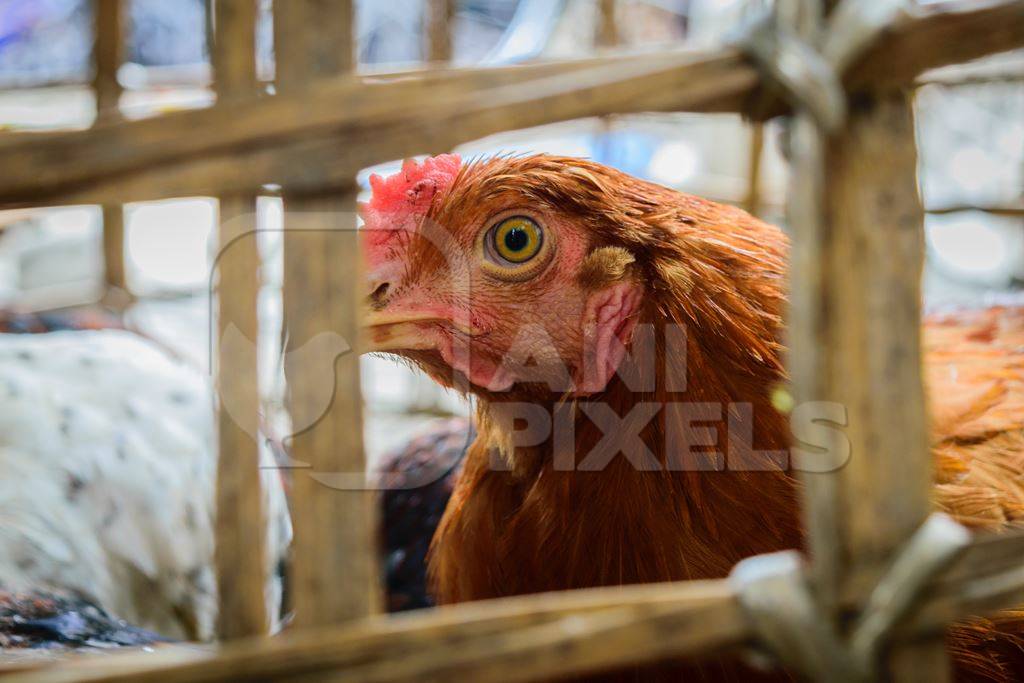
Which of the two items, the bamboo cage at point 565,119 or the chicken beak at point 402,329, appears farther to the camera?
the chicken beak at point 402,329

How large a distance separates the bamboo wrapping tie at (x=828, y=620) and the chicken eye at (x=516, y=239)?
0.66 meters

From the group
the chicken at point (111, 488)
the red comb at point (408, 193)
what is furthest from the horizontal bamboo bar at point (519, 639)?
the chicken at point (111, 488)

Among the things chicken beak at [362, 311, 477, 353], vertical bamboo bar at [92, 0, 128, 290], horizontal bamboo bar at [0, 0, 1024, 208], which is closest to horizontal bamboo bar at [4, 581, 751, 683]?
horizontal bamboo bar at [0, 0, 1024, 208]

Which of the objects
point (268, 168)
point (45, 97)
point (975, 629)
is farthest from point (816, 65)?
point (45, 97)

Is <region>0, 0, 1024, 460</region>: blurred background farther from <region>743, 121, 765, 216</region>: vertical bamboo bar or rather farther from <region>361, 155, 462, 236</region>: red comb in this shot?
<region>361, 155, 462, 236</region>: red comb

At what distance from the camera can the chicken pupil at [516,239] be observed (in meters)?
1.32

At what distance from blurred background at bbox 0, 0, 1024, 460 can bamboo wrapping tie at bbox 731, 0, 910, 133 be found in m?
3.43

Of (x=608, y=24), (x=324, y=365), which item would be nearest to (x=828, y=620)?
(x=324, y=365)

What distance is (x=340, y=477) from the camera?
2.59 ft

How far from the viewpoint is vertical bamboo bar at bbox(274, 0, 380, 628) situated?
0.78 metres

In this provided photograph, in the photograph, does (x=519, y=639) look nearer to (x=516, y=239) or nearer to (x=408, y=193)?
(x=516, y=239)

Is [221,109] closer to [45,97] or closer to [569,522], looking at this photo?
[569,522]

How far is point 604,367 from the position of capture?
4.23 ft

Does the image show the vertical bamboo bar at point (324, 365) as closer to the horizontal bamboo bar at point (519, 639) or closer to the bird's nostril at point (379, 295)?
the horizontal bamboo bar at point (519, 639)
